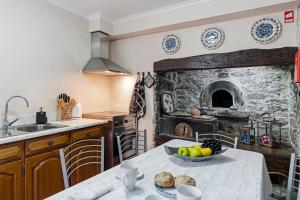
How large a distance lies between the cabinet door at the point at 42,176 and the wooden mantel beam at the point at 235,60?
6.18 ft

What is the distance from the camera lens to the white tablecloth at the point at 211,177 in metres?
0.95

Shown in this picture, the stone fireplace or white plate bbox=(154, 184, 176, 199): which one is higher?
the stone fireplace

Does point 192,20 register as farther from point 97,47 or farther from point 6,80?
point 6,80

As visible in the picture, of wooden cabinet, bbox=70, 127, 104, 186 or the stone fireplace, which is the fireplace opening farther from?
wooden cabinet, bbox=70, 127, 104, 186

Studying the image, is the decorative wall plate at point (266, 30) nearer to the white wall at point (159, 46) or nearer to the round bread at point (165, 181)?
the white wall at point (159, 46)

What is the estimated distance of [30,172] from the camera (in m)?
1.75

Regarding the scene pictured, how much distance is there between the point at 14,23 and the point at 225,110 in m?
2.99

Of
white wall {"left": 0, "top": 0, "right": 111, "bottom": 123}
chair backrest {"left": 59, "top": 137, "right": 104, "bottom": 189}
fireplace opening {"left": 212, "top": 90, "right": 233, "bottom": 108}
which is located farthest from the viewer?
fireplace opening {"left": 212, "top": 90, "right": 233, "bottom": 108}

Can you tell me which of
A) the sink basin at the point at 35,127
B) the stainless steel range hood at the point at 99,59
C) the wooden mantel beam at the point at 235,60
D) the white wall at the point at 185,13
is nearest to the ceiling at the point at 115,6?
the white wall at the point at 185,13

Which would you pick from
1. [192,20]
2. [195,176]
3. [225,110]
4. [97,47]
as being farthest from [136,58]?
[195,176]

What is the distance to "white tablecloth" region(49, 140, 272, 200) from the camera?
3.10 ft

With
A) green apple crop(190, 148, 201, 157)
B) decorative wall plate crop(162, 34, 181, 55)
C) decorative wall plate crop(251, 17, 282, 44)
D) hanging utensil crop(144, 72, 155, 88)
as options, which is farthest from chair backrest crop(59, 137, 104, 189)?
decorative wall plate crop(251, 17, 282, 44)

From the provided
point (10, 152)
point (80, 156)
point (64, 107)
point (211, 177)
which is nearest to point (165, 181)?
point (211, 177)

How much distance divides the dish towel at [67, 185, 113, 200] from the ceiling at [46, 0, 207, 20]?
2.35 m
